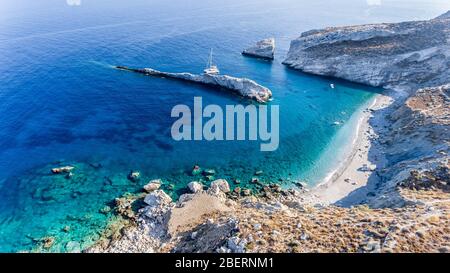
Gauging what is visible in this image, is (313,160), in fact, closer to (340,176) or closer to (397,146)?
(340,176)

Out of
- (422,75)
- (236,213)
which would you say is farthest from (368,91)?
(236,213)

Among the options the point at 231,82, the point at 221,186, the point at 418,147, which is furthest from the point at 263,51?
the point at 221,186

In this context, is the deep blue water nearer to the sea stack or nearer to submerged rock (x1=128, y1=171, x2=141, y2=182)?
submerged rock (x1=128, y1=171, x2=141, y2=182)

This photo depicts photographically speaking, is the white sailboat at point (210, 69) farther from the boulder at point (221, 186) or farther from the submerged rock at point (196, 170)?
the boulder at point (221, 186)

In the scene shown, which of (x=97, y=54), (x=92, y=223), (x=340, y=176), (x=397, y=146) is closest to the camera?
(x=92, y=223)

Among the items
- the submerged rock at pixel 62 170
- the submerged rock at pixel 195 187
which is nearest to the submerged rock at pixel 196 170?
the submerged rock at pixel 195 187

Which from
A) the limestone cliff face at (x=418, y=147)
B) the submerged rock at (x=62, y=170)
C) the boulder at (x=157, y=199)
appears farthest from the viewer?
the submerged rock at (x=62, y=170)
